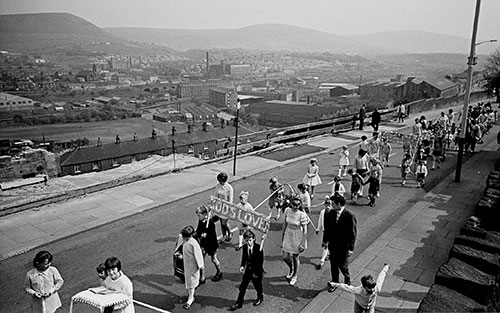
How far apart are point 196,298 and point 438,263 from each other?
532 centimetres

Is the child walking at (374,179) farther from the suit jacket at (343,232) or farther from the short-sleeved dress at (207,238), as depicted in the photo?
the short-sleeved dress at (207,238)

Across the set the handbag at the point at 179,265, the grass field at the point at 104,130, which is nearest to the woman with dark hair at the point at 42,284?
the handbag at the point at 179,265

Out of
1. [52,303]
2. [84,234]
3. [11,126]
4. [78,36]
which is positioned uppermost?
Result: [78,36]

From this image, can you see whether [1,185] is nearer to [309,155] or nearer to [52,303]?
[52,303]

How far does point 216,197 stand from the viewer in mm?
9234

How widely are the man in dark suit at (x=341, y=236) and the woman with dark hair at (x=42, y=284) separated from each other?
4702 mm

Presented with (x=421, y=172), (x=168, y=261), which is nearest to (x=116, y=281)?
(x=168, y=261)

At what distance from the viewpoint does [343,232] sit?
684 cm

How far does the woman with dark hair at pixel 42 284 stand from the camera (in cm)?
554

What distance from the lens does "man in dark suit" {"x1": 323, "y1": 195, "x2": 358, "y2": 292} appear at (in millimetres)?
6820

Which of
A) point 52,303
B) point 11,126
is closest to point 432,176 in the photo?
point 52,303

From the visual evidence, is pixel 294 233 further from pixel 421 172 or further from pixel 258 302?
A: pixel 421 172

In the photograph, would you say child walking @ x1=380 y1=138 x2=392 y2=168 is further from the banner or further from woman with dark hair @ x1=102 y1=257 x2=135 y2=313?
woman with dark hair @ x1=102 y1=257 x2=135 y2=313

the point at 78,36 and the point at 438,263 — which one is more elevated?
the point at 78,36
